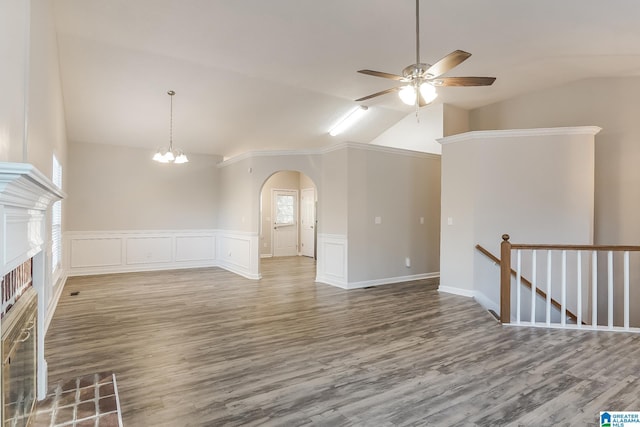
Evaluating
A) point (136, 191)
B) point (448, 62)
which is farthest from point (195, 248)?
point (448, 62)

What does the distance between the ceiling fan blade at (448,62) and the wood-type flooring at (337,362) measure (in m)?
2.48

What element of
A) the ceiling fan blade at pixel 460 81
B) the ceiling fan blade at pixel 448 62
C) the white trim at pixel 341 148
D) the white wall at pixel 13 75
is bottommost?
the white wall at pixel 13 75

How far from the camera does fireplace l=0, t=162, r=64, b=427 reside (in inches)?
53.1

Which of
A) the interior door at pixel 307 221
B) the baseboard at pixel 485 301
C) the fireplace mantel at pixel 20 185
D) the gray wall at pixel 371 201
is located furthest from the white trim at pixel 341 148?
the fireplace mantel at pixel 20 185

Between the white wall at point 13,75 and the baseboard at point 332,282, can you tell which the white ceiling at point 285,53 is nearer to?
the white wall at point 13,75

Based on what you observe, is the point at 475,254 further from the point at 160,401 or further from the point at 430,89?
the point at 160,401

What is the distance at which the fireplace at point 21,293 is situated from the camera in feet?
4.42

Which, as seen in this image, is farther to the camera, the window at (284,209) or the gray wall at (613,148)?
the window at (284,209)

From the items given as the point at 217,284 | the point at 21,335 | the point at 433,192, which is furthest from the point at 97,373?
the point at 433,192

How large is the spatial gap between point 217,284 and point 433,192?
442cm

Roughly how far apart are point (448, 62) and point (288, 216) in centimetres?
815

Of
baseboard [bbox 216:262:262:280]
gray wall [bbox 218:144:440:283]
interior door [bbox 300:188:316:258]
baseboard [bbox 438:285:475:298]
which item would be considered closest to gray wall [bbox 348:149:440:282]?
gray wall [bbox 218:144:440:283]

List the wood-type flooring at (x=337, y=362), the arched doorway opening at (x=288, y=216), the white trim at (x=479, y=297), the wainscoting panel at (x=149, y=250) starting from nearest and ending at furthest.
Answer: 1. the wood-type flooring at (x=337, y=362)
2. the white trim at (x=479, y=297)
3. the wainscoting panel at (x=149, y=250)
4. the arched doorway opening at (x=288, y=216)

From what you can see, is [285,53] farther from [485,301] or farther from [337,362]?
[485,301]
